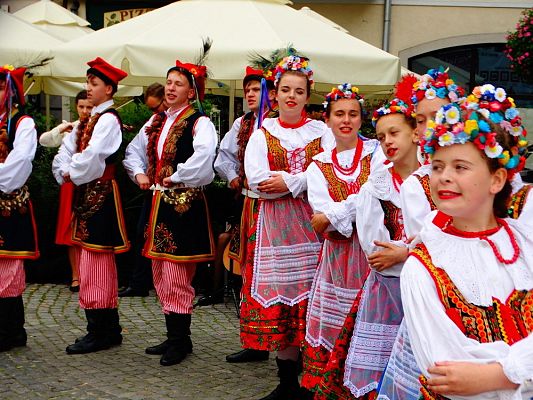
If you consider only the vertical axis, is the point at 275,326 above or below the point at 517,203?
below

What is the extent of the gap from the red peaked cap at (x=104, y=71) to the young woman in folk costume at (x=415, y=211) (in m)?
2.94

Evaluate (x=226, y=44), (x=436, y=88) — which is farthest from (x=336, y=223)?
(x=226, y=44)

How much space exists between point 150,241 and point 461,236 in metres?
3.37

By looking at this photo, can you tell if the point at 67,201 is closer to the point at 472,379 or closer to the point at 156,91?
the point at 156,91

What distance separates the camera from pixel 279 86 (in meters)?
4.98

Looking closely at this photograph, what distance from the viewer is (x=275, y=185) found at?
4.75 metres

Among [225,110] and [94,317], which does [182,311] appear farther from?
[225,110]

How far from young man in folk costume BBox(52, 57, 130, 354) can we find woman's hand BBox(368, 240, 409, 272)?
2638mm

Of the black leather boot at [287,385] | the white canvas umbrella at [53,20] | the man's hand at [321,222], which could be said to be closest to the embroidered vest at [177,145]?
the black leather boot at [287,385]

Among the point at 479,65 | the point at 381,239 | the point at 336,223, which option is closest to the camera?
the point at 381,239

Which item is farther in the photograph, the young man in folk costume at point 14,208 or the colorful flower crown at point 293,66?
the young man in folk costume at point 14,208

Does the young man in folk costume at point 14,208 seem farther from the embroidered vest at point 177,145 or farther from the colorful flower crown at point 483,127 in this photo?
the colorful flower crown at point 483,127

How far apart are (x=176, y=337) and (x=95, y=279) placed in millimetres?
712

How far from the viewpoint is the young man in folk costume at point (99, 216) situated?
5688mm
